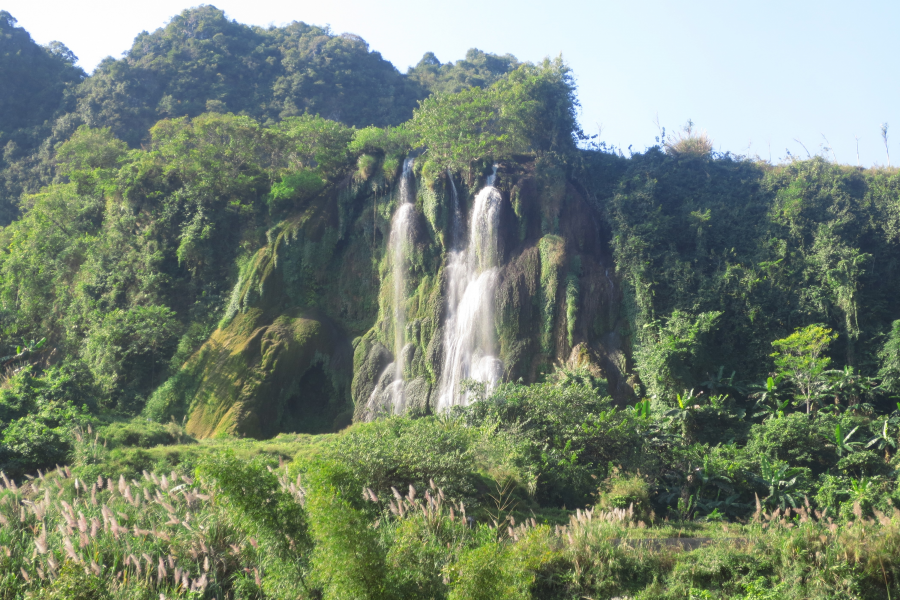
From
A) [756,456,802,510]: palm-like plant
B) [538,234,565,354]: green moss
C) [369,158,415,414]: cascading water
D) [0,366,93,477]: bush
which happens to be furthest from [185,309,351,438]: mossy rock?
[756,456,802,510]: palm-like plant

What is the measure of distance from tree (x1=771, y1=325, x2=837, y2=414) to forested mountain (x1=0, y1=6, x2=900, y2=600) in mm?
123

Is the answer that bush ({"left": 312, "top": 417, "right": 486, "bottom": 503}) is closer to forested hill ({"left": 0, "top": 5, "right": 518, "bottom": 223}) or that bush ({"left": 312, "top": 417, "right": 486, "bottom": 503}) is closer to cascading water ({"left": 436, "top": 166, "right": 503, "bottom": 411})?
cascading water ({"left": 436, "top": 166, "right": 503, "bottom": 411})

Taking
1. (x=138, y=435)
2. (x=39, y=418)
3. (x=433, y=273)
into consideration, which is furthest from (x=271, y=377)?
(x=39, y=418)

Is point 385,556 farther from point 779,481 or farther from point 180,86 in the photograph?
point 180,86

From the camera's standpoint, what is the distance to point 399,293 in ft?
76.7

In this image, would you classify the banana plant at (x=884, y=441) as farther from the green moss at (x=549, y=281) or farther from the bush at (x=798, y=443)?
the green moss at (x=549, y=281)

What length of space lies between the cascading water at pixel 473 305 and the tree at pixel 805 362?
8564mm

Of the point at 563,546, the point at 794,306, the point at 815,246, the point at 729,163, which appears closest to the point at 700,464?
the point at 563,546

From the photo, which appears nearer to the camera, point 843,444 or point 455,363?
point 843,444

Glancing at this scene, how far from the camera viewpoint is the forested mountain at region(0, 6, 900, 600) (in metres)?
6.16

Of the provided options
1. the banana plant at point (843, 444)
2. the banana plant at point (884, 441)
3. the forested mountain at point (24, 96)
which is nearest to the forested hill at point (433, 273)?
the banana plant at point (884, 441)

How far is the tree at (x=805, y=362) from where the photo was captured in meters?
16.0

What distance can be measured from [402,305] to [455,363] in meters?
3.87

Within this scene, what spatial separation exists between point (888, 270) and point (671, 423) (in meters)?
11.0
